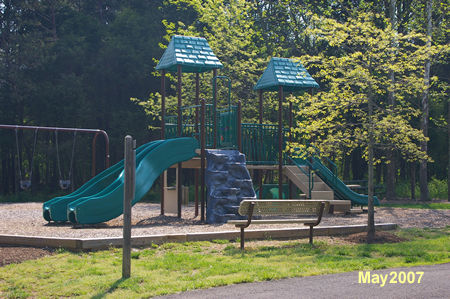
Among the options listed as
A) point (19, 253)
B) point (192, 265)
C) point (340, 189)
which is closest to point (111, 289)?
point (192, 265)

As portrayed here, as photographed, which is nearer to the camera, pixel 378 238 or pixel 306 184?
pixel 378 238

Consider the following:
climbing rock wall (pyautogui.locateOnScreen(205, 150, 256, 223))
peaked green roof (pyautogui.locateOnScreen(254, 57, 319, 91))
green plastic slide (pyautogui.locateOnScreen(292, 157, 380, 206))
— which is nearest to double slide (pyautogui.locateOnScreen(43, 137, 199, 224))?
climbing rock wall (pyautogui.locateOnScreen(205, 150, 256, 223))

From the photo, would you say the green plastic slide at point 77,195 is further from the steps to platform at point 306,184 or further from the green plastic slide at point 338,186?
the green plastic slide at point 338,186

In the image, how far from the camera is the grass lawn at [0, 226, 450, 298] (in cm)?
640

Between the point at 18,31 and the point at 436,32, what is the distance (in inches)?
874

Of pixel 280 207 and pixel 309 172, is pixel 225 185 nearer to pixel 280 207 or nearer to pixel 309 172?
pixel 309 172

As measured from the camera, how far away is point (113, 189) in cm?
1238

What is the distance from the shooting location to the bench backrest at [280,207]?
9148mm

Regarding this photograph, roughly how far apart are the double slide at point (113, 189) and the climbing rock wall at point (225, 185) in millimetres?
786

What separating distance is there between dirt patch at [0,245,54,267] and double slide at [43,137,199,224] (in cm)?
311

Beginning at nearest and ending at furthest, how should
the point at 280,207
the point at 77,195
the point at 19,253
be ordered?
the point at 19,253
the point at 280,207
the point at 77,195

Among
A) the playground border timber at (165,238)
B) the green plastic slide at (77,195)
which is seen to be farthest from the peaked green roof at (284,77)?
the playground border timber at (165,238)

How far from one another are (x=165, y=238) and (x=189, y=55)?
23.1 feet

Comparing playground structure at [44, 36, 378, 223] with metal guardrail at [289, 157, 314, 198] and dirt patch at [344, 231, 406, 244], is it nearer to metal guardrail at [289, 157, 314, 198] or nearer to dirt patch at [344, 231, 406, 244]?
metal guardrail at [289, 157, 314, 198]
